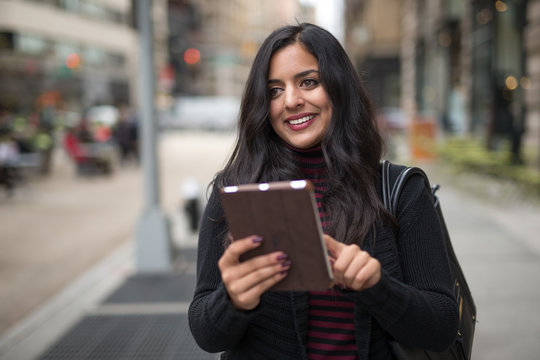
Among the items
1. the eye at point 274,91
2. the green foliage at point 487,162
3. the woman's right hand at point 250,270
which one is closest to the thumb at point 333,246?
the woman's right hand at point 250,270

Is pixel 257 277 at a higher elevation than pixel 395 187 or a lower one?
lower

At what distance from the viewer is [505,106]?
11.5 metres

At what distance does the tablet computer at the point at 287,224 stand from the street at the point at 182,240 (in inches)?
117

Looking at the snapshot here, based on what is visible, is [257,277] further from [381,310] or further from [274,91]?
[274,91]

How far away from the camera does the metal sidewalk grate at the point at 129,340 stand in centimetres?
413

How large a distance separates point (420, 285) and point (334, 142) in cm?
51

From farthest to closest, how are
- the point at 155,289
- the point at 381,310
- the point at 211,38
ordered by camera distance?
the point at 211,38, the point at 155,289, the point at 381,310

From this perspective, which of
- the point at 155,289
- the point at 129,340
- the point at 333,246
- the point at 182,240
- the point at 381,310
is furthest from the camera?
the point at 182,240

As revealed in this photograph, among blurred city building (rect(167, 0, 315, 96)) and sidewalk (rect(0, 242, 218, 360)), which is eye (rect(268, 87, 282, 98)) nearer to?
sidewalk (rect(0, 242, 218, 360))

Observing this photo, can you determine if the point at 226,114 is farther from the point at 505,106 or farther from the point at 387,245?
the point at 387,245

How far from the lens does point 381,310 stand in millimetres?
1456

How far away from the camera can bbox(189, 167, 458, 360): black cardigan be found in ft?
4.94

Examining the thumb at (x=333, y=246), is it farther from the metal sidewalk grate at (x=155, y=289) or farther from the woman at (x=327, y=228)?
the metal sidewalk grate at (x=155, y=289)

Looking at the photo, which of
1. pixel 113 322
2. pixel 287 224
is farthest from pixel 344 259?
pixel 113 322
